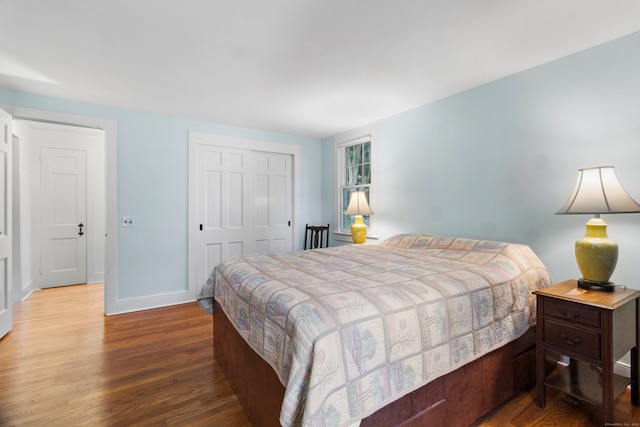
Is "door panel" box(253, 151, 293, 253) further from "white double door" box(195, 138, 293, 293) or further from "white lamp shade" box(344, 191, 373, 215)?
"white lamp shade" box(344, 191, 373, 215)

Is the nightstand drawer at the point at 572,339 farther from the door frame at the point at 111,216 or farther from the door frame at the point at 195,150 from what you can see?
the door frame at the point at 111,216

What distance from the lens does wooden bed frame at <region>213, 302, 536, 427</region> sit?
4.31ft

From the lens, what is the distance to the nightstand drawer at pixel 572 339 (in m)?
1.54

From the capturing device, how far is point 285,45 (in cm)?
204

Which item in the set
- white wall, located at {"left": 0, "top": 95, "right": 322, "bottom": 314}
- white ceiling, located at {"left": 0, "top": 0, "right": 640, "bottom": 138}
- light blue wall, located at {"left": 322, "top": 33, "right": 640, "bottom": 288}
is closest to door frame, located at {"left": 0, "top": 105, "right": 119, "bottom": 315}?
white wall, located at {"left": 0, "top": 95, "right": 322, "bottom": 314}

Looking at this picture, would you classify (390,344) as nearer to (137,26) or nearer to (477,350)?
(477,350)

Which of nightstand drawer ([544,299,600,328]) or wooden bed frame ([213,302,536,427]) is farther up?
nightstand drawer ([544,299,600,328])

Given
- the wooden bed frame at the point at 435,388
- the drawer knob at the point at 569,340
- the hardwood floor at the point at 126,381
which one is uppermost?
the drawer knob at the point at 569,340

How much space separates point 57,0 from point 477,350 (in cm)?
293

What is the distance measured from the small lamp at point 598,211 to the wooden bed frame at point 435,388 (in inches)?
20.5

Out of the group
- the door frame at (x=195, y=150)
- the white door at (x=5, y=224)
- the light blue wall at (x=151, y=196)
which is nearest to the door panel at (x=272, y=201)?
the door frame at (x=195, y=150)

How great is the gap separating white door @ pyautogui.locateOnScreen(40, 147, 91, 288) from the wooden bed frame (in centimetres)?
402

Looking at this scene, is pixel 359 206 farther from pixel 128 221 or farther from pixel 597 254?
pixel 128 221

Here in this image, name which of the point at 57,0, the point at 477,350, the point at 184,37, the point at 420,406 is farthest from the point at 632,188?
the point at 57,0
